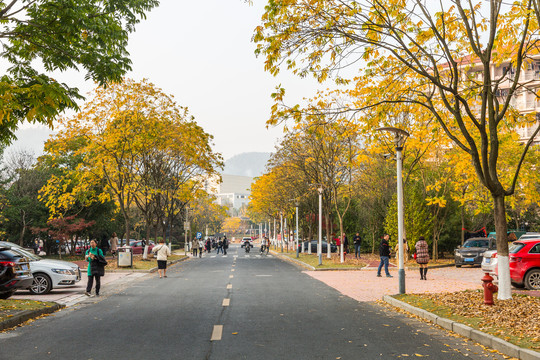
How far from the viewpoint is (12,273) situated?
12484 millimetres

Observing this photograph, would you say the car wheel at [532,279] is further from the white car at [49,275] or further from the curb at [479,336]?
the white car at [49,275]

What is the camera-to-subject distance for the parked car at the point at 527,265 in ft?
53.2

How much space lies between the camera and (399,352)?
24.4ft

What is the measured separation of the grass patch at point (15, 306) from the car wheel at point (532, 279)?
14.0m

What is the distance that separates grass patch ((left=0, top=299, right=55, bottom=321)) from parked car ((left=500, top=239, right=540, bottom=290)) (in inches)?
544

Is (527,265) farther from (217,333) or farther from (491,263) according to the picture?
(217,333)

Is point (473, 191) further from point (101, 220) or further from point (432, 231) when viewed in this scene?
point (101, 220)

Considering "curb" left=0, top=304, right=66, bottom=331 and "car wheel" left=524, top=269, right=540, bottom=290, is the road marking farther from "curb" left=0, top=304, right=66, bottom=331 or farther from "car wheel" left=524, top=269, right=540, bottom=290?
"car wheel" left=524, top=269, right=540, bottom=290

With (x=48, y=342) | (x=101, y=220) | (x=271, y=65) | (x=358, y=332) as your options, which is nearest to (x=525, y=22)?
(x=271, y=65)

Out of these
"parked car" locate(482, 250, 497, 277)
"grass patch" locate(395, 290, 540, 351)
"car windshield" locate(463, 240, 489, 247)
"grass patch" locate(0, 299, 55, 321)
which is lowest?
"grass patch" locate(0, 299, 55, 321)

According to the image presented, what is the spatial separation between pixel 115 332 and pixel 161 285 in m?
10.2

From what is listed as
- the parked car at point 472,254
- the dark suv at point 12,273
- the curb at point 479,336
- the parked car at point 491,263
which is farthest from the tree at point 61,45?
the parked car at point 472,254

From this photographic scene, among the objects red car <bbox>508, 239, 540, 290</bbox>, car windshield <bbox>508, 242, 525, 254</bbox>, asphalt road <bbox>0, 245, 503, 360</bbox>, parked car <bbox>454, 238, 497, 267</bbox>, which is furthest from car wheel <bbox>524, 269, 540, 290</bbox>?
parked car <bbox>454, 238, 497, 267</bbox>

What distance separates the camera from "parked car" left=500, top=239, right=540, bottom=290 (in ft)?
53.2
